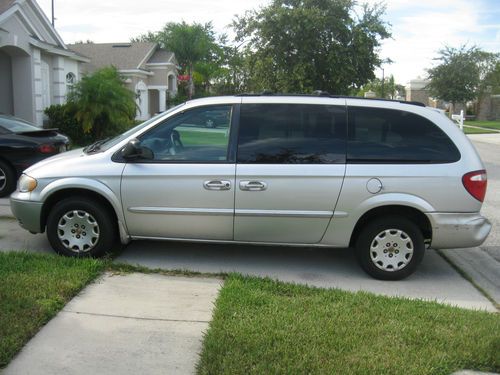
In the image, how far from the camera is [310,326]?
404 cm

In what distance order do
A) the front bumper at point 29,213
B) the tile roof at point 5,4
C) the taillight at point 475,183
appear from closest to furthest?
the taillight at point 475,183 < the front bumper at point 29,213 < the tile roof at point 5,4

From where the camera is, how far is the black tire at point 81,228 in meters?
5.58

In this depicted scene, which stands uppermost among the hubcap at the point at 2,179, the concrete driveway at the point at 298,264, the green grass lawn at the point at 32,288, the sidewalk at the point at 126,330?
the hubcap at the point at 2,179

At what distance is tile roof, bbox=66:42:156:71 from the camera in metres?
36.8

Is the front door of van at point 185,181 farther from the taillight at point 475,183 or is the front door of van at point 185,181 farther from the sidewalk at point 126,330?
the taillight at point 475,183

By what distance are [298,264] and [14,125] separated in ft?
20.9

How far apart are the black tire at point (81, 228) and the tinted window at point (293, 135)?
161 centimetres

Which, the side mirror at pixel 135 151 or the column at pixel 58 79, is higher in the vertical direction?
the column at pixel 58 79

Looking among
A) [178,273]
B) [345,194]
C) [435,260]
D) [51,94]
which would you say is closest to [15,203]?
[178,273]

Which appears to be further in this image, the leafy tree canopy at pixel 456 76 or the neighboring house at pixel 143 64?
the leafy tree canopy at pixel 456 76

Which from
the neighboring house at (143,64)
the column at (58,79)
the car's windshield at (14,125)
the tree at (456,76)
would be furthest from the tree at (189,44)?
the car's windshield at (14,125)

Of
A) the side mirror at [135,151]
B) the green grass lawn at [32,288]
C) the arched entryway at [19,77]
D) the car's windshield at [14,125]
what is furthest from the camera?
the arched entryway at [19,77]

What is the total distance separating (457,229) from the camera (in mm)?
5289

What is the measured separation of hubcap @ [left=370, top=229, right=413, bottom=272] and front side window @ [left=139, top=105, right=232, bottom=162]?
76.4 inches
